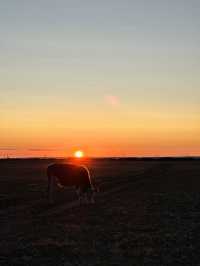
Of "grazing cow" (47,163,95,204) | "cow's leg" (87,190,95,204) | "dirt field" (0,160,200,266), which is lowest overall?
"dirt field" (0,160,200,266)

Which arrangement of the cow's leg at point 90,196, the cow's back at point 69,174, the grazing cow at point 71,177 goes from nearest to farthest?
1. the cow's leg at point 90,196
2. the grazing cow at point 71,177
3. the cow's back at point 69,174

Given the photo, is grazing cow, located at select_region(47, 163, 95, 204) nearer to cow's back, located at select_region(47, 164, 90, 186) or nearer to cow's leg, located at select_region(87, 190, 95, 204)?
cow's back, located at select_region(47, 164, 90, 186)

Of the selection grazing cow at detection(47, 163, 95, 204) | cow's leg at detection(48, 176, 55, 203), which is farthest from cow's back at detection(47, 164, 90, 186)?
cow's leg at detection(48, 176, 55, 203)

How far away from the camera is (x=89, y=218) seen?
69.9 feet

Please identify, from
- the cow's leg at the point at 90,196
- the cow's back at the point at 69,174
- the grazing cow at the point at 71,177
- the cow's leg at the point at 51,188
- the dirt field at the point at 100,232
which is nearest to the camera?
the dirt field at the point at 100,232

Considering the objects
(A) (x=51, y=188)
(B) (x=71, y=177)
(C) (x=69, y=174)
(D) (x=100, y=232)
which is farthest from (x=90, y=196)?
(D) (x=100, y=232)

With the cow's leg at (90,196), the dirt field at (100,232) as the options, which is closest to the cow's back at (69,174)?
the cow's leg at (90,196)

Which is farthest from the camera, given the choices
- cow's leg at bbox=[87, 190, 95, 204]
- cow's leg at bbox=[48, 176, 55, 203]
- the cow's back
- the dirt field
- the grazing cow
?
the cow's back

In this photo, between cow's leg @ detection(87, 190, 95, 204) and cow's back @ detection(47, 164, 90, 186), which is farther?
cow's back @ detection(47, 164, 90, 186)

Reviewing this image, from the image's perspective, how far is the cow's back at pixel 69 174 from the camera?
97.7ft

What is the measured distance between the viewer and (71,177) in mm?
29984

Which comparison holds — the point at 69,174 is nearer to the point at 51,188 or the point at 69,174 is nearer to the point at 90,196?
the point at 51,188

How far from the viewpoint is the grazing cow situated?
29234mm

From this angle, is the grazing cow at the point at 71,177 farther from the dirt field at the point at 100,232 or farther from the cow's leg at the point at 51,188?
the dirt field at the point at 100,232
